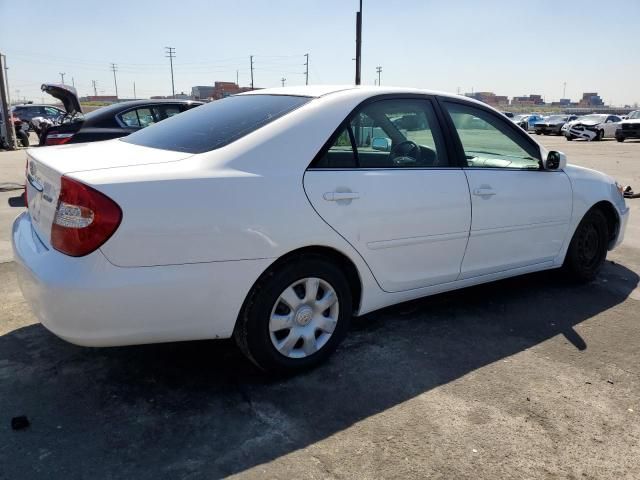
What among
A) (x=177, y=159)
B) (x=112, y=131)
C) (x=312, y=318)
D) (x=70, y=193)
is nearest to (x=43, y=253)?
(x=70, y=193)

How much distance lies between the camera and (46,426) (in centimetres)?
253

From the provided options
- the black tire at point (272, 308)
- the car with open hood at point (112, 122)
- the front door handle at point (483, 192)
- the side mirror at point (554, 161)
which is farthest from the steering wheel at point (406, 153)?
the car with open hood at point (112, 122)

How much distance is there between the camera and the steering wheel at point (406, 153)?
339 centimetres

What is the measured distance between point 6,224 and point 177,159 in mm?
4659

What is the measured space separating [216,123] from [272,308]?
3.83ft

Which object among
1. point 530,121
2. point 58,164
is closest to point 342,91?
point 58,164

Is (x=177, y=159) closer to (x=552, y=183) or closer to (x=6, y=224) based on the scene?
(x=552, y=183)

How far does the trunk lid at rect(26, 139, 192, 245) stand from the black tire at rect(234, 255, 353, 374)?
2.56 ft

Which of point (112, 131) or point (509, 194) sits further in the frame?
point (112, 131)

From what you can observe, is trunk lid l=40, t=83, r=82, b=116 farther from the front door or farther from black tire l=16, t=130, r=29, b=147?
the front door

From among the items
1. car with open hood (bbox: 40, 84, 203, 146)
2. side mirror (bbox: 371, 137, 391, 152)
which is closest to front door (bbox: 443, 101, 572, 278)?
side mirror (bbox: 371, 137, 391, 152)

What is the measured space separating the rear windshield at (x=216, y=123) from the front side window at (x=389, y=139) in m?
0.35

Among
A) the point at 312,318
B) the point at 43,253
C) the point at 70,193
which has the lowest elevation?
the point at 312,318

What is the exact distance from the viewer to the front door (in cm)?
370
